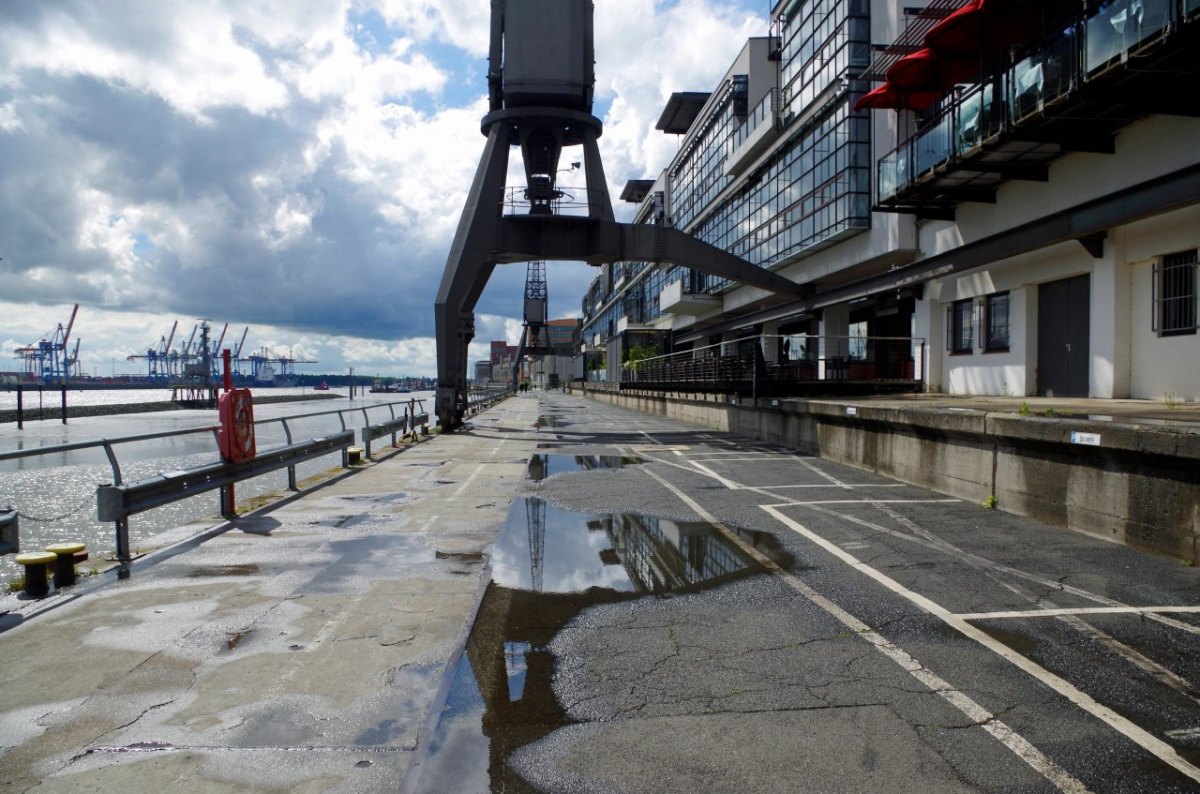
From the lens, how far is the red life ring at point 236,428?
32.5 feet

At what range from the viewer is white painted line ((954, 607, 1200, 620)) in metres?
5.51

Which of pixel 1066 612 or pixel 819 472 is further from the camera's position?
pixel 819 472

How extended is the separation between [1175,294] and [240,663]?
52.8ft

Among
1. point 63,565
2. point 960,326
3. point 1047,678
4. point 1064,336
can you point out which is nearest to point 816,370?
point 960,326

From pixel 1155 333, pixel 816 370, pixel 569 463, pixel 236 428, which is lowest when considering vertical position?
pixel 569 463

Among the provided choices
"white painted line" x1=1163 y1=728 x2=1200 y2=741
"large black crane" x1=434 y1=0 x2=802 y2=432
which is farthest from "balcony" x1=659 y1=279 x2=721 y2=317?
"white painted line" x1=1163 y1=728 x2=1200 y2=741

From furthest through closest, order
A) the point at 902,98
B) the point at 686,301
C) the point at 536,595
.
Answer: the point at 686,301 → the point at 902,98 → the point at 536,595

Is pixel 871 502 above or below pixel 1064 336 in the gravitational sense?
below

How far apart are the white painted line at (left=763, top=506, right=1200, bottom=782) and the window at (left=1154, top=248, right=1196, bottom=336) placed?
10.7 metres

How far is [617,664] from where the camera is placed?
15.4 feet

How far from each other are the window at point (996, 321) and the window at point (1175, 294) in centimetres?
532

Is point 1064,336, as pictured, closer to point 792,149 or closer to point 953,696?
point 953,696

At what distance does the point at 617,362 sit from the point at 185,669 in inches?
2376

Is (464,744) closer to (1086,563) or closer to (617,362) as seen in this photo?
(1086,563)
